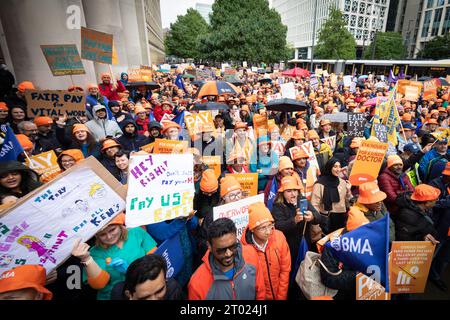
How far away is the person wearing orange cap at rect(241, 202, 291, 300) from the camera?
2.49 metres

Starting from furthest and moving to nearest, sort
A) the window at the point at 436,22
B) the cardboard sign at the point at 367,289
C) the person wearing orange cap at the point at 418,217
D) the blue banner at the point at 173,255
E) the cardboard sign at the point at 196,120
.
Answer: the window at the point at 436,22 < the cardboard sign at the point at 196,120 < the person wearing orange cap at the point at 418,217 < the blue banner at the point at 173,255 < the cardboard sign at the point at 367,289

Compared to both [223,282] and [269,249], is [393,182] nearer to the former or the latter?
[269,249]

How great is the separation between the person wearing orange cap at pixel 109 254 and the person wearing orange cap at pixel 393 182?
378cm

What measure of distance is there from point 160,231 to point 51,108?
14.5 ft

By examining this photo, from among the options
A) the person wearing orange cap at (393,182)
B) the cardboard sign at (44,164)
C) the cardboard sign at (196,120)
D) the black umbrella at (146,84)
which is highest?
the black umbrella at (146,84)

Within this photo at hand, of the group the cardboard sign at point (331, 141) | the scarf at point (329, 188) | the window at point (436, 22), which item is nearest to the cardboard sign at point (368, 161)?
the scarf at point (329, 188)

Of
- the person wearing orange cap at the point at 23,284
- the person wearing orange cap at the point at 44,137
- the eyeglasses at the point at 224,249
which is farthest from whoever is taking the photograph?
the person wearing orange cap at the point at 44,137

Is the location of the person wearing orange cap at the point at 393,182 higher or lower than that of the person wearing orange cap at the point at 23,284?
lower

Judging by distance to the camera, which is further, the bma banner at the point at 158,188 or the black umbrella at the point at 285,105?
the black umbrella at the point at 285,105

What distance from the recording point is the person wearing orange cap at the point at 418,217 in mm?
3061

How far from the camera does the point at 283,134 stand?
6.82 m

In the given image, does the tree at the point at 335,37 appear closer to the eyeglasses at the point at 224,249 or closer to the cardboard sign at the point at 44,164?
the cardboard sign at the point at 44,164

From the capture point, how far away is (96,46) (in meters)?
7.18
